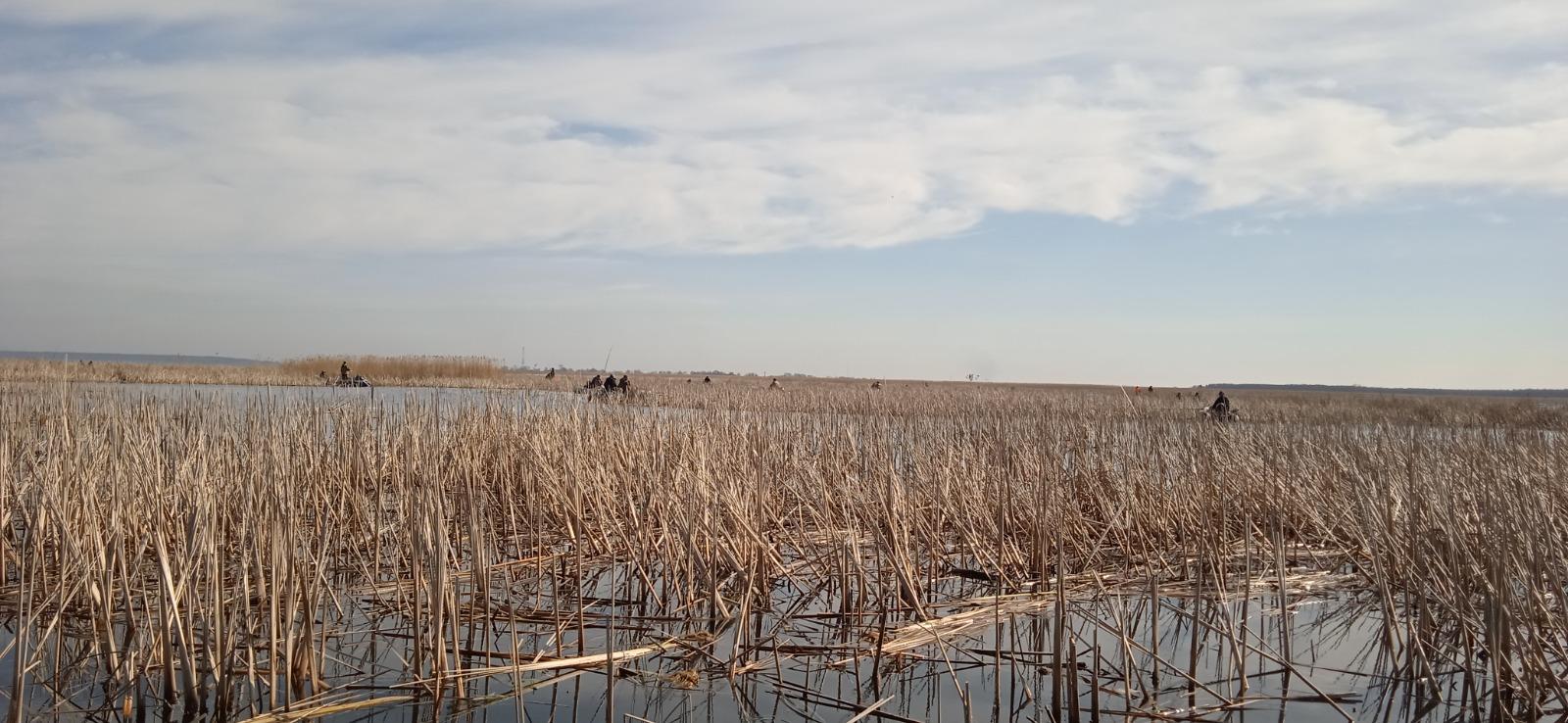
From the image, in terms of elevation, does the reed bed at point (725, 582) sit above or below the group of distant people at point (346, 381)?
below

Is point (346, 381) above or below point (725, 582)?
above

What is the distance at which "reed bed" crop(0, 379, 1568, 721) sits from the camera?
3.30 meters

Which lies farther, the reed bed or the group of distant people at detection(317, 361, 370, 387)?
the group of distant people at detection(317, 361, 370, 387)

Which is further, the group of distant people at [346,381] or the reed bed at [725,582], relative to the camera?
the group of distant people at [346,381]

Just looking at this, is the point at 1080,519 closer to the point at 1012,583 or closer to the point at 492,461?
the point at 1012,583

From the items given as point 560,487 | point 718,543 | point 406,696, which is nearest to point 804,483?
point 560,487

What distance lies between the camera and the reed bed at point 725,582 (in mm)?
3297

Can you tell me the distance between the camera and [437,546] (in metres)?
3.24

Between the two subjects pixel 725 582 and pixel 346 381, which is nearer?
pixel 725 582

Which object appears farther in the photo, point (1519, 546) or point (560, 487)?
point (560, 487)

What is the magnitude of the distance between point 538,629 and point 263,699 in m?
1.17

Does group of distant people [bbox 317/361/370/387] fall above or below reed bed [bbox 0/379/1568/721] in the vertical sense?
above

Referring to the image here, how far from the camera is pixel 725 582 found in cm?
503

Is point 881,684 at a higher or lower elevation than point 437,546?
lower
